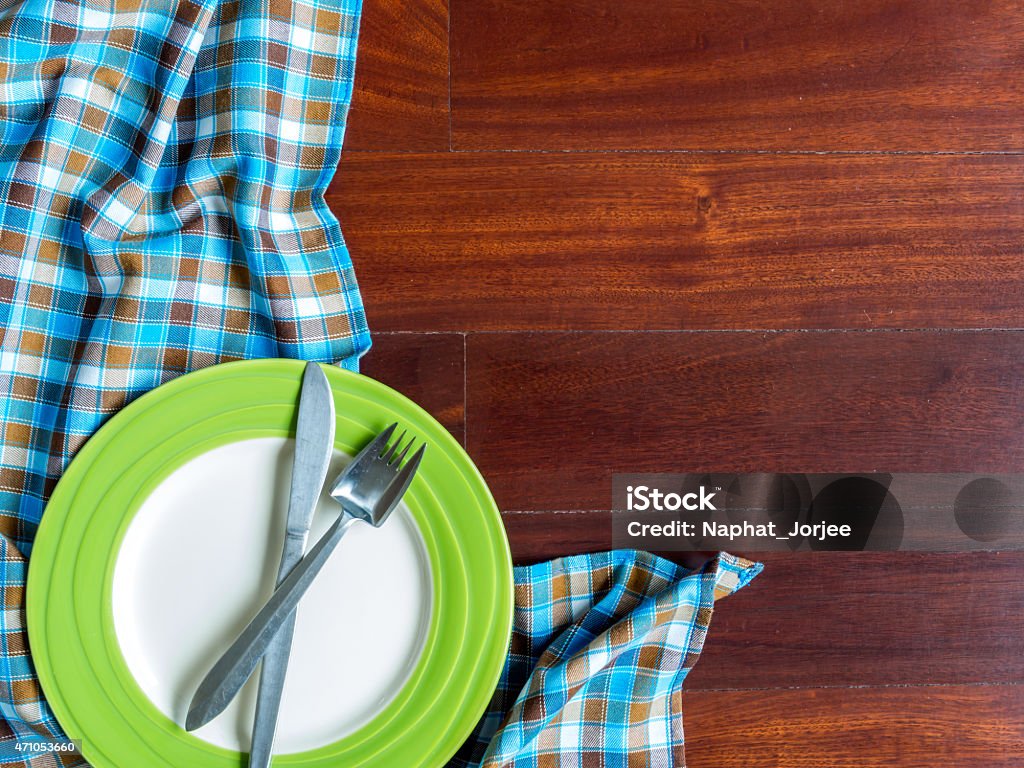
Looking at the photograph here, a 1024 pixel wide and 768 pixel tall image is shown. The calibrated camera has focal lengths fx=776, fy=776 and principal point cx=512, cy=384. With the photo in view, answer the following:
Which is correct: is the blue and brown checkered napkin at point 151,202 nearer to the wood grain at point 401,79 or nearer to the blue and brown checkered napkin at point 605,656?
the wood grain at point 401,79

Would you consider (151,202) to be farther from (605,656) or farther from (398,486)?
(605,656)

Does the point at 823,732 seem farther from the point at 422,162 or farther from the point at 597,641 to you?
the point at 422,162

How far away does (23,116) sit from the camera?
0.56 metres

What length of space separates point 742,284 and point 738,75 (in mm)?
170

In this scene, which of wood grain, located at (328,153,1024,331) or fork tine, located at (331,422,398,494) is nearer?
fork tine, located at (331,422,398,494)

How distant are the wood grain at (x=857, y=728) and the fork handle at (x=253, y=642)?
12.6 inches

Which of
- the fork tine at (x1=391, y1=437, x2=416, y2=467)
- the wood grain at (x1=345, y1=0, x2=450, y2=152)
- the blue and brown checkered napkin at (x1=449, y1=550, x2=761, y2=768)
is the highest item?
the wood grain at (x1=345, y1=0, x2=450, y2=152)

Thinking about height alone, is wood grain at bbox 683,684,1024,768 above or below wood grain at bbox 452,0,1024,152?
below

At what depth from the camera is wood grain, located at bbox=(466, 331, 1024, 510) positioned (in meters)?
0.61

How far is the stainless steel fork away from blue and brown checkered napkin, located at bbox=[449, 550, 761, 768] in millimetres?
144

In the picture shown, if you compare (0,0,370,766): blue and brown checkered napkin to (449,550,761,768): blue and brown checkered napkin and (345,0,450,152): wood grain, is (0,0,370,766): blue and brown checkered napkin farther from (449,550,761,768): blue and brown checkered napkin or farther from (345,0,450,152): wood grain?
(449,550,761,768): blue and brown checkered napkin

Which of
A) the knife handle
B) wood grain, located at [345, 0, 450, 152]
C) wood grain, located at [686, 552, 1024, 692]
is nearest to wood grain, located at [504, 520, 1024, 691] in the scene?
wood grain, located at [686, 552, 1024, 692]

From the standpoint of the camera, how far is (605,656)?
0.57 metres

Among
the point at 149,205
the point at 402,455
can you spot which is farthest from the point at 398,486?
the point at 149,205
